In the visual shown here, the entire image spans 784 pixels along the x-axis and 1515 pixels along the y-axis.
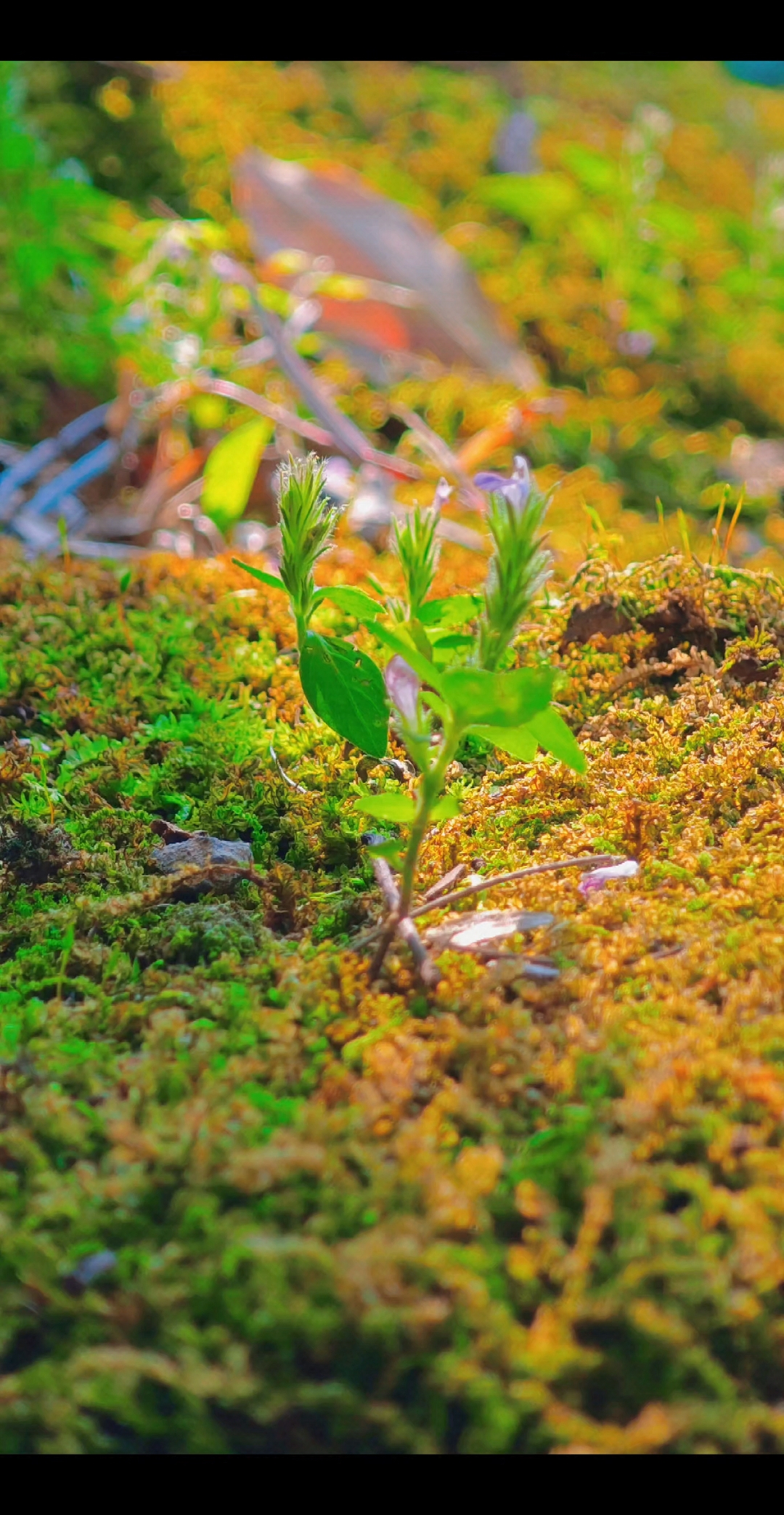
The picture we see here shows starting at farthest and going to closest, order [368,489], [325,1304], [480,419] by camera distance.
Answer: [480,419] < [368,489] < [325,1304]

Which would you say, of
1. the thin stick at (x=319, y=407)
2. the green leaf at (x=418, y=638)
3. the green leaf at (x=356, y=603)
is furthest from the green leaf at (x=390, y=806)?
the thin stick at (x=319, y=407)

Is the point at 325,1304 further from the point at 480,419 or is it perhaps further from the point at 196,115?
the point at 196,115

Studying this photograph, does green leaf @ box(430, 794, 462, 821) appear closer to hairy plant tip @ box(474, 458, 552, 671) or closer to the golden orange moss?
hairy plant tip @ box(474, 458, 552, 671)

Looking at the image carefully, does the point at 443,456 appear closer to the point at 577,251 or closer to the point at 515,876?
the point at 515,876

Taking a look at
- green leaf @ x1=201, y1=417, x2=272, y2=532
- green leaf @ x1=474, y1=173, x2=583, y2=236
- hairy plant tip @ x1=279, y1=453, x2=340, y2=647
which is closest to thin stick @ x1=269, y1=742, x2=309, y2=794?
hairy plant tip @ x1=279, y1=453, x2=340, y2=647

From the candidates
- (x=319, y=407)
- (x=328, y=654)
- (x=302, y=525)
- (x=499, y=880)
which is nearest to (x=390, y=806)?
(x=499, y=880)
